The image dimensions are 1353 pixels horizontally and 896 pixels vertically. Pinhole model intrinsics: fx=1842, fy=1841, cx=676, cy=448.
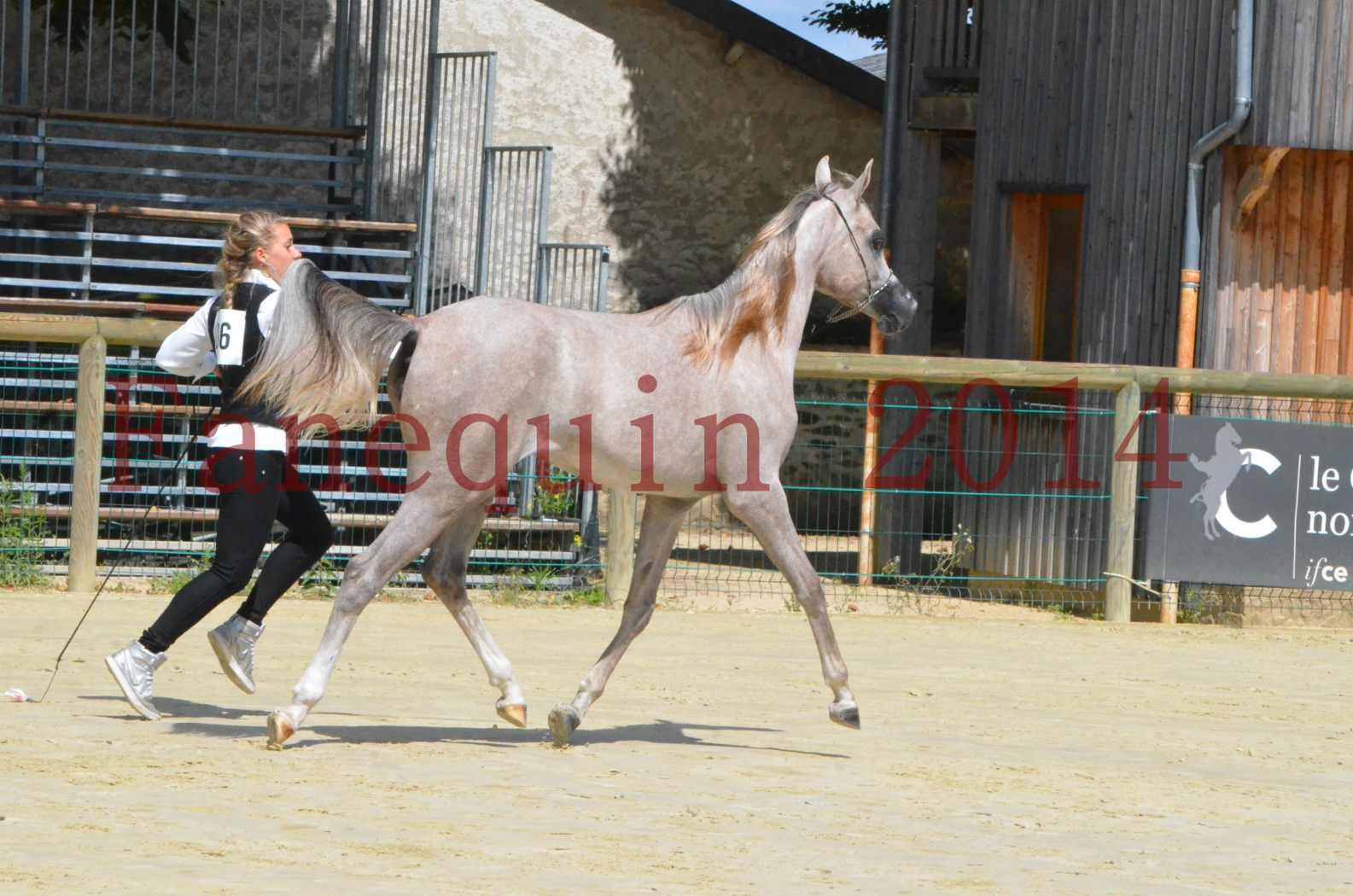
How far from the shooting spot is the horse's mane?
21.7ft

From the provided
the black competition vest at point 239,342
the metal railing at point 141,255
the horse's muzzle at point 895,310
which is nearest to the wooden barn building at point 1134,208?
the metal railing at point 141,255

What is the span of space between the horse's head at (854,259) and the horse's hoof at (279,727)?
2.59 m

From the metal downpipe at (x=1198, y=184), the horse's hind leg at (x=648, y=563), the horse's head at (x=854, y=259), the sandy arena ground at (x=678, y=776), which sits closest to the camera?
the sandy arena ground at (x=678, y=776)

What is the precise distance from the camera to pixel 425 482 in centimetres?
619

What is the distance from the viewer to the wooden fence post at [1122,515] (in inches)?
456

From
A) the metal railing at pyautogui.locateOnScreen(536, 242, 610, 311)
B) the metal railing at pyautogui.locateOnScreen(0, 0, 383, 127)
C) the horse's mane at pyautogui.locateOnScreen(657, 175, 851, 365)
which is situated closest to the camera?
the horse's mane at pyautogui.locateOnScreen(657, 175, 851, 365)

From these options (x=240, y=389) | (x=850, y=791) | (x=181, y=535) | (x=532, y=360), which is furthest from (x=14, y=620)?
(x=850, y=791)

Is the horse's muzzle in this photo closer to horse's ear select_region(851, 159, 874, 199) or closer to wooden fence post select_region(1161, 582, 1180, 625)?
horse's ear select_region(851, 159, 874, 199)

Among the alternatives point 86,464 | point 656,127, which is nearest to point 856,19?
point 656,127

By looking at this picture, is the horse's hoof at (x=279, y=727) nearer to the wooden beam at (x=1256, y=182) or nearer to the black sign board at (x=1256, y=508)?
the black sign board at (x=1256, y=508)

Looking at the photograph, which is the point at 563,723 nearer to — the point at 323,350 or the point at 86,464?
the point at 323,350

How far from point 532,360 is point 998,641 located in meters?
5.02

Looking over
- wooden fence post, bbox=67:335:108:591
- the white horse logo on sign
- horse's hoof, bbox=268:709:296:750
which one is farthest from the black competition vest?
the white horse logo on sign

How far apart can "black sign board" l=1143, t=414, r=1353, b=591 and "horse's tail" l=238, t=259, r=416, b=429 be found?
6683mm
